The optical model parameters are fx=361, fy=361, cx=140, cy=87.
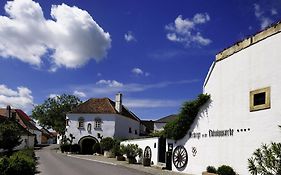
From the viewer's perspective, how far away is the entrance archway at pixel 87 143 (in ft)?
172

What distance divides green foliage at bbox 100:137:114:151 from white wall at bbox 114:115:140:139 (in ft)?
12.3

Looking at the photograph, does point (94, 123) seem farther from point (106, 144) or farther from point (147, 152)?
point (147, 152)

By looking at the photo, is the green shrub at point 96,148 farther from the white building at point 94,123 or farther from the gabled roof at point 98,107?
the gabled roof at point 98,107

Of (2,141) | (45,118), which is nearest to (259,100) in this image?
(2,141)

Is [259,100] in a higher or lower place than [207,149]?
higher

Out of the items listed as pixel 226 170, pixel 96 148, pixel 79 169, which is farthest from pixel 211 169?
pixel 96 148

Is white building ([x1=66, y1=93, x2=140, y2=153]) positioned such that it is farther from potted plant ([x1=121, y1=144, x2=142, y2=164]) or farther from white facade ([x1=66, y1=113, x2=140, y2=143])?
potted plant ([x1=121, y1=144, x2=142, y2=164])

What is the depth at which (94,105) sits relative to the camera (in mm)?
54812

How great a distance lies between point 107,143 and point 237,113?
3110cm

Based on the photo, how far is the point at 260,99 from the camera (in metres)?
17.2

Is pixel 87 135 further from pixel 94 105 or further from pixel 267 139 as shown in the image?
pixel 267 139

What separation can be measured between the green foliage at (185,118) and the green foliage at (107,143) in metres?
22.6

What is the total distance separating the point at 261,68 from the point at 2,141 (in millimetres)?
25824

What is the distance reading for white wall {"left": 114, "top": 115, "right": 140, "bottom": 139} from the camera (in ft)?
175
